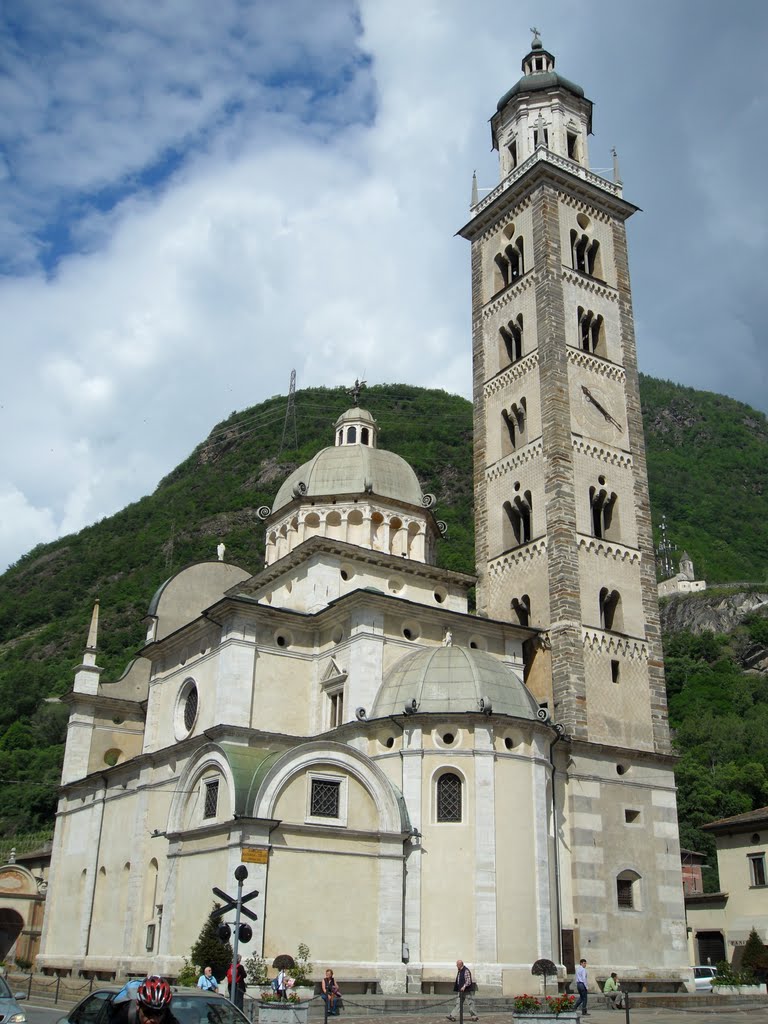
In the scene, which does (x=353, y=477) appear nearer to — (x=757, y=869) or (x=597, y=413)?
(x=597, y=413)

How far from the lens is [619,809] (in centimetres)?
2900

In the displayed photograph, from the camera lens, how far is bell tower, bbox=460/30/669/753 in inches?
1222

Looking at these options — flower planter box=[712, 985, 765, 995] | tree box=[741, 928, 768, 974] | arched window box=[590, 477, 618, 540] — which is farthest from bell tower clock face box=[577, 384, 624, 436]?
flower planter box=[712, 985, 765, 995]

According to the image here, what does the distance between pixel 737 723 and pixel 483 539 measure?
54.5 m

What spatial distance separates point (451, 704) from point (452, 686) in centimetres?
55

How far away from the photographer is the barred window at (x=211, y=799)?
24.8 m

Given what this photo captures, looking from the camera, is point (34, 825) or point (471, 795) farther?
point (34, 825)

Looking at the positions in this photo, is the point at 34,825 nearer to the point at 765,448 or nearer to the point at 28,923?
the point at 28,923

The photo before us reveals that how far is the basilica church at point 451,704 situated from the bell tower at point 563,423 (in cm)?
11

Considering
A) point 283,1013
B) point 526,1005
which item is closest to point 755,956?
point 526,1005

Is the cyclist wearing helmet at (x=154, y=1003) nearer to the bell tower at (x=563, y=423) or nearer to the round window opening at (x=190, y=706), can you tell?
the bell tower at (x=563, y=423)

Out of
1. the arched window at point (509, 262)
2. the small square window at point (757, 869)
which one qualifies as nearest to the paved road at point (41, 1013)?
the small square window at point (757, 869)

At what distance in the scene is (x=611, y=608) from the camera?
32344 millimetres

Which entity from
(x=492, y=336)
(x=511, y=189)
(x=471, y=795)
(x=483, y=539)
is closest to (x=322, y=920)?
(x=471, y=795)
